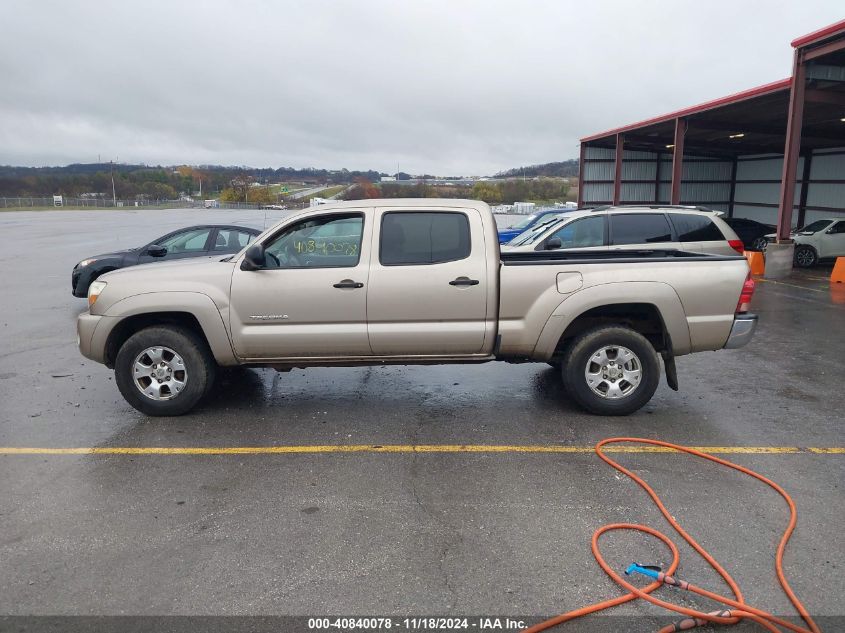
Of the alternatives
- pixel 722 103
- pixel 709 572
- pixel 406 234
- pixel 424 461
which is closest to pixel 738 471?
pixel 709 572

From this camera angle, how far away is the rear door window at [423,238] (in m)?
5.71

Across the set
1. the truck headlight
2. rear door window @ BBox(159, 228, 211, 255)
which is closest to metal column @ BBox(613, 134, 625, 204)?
rear door window @ BBox(159, 228, 211, 255)

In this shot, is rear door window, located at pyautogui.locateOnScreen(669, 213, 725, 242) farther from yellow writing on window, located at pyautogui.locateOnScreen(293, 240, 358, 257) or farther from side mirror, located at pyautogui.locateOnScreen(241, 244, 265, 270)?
side mirror, located at pyautogui.locateOnScreen(241, 244, 265, 270)

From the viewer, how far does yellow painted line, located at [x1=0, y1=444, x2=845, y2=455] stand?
5.05m

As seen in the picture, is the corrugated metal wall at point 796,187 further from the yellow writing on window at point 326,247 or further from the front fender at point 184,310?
the front fender at point 184,310

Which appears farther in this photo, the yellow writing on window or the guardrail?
the guardrail

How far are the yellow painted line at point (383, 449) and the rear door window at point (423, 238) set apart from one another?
1596 mm

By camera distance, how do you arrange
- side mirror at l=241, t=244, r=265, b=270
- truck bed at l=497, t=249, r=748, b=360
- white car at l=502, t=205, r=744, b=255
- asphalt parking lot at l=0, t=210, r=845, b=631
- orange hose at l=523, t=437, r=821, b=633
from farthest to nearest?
1. white car at l=502, t=205, r=744, b=255
2. truck bed at l=497, t=249, r=748, b=360
3. side mirror at l=241, t=244, r=265, b=270
4. asphalt parking lot at l=0, t=210, r=845, b=631
5. orange hose at l=523, t=437, r=821, b=633

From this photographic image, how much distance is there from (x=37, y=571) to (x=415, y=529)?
6.67 feet

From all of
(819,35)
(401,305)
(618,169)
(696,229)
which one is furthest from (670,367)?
(618,169)

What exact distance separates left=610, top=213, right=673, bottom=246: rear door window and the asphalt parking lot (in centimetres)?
349

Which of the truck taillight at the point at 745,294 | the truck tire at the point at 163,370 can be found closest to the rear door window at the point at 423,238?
the truck tire at the point at 163,370

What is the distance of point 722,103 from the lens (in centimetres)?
1977

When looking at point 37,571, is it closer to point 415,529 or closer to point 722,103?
point 415,529
